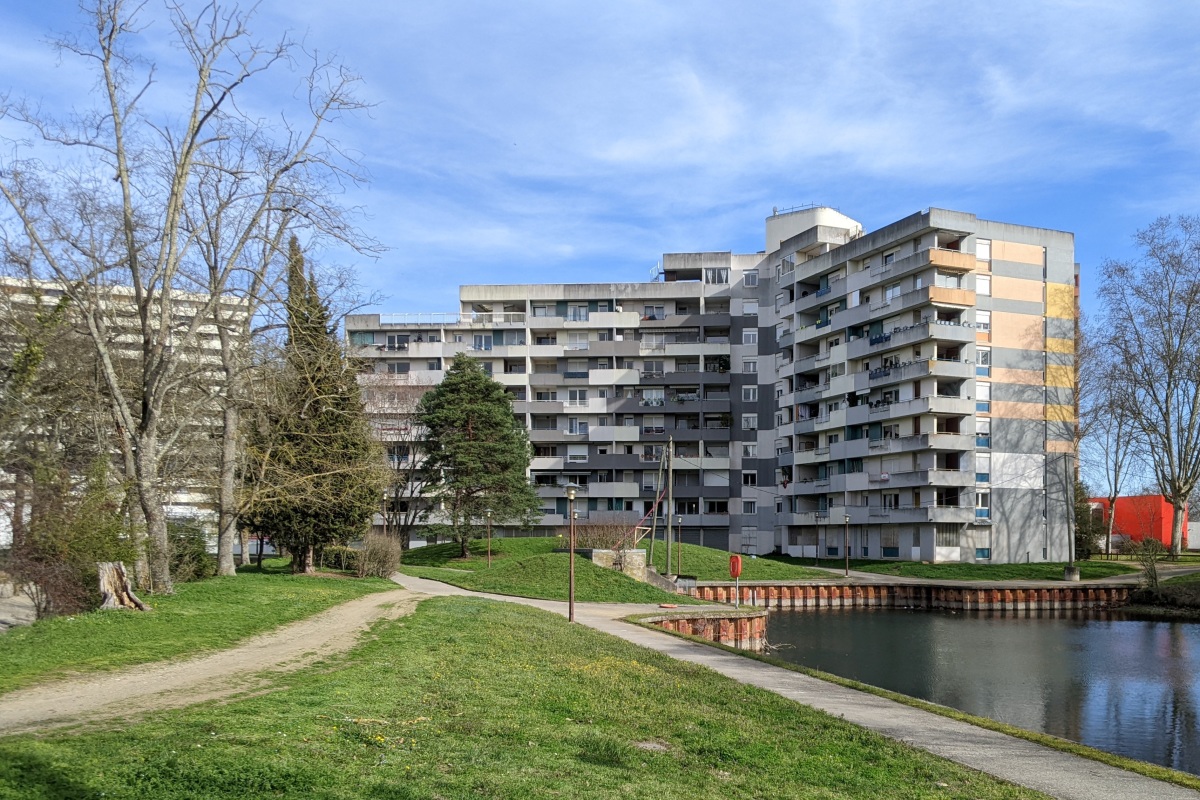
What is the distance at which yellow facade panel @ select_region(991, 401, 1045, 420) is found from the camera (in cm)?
6312

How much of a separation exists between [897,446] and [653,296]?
28.0 m

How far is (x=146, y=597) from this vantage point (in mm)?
22062

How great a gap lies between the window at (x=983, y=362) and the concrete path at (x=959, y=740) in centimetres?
4633

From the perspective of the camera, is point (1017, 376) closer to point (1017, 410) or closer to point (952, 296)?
point (1017, 410)

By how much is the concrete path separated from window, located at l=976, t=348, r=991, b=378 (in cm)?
4633

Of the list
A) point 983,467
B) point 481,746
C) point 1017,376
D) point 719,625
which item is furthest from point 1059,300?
point 481,746

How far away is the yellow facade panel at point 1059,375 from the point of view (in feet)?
213

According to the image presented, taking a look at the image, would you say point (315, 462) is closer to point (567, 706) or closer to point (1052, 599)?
point (567, 706)

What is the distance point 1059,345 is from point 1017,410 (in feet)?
19.4

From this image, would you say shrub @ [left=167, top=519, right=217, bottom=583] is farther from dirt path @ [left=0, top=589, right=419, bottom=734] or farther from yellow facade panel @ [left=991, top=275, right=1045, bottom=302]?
yellow facade panel @ [left=991, top=275, right=1045, bottom=302]

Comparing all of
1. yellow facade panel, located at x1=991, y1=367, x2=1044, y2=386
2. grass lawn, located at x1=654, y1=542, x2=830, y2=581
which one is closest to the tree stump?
grass lawn, located at x1=654, y1=542, x2=830, y2=581

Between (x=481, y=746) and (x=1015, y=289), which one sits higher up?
(x=1015, y=289)

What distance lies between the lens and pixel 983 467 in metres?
62.4

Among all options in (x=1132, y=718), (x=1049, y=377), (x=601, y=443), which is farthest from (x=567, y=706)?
(x=601, y=443)
